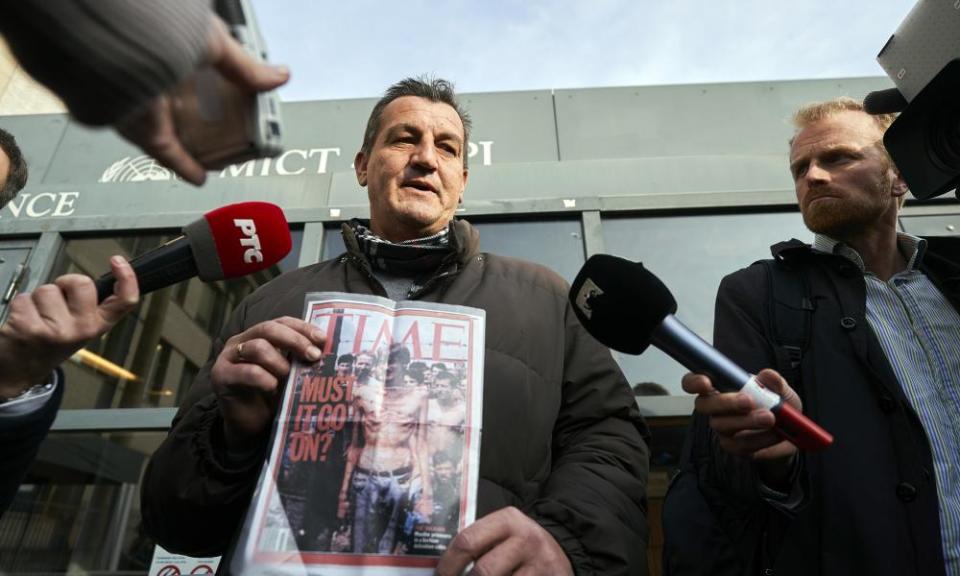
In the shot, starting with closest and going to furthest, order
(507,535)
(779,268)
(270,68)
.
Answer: (270,68) → (507,535) → (779,268)

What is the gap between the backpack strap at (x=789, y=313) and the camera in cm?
154

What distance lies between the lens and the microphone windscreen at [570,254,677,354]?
111cm

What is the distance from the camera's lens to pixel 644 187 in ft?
11.5

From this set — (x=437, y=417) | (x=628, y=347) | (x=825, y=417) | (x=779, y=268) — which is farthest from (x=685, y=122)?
(x=437, y=417)

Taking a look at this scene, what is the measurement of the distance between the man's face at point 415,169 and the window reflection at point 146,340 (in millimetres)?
1587

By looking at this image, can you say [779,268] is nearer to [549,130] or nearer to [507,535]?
[507,535]

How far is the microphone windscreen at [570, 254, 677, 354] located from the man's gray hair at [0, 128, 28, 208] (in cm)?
A: 217

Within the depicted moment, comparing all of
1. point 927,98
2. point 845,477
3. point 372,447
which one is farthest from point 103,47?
point 927,98

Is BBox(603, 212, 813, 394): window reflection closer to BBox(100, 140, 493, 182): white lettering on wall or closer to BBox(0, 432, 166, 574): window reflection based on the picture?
BBox(100, 140, 493, 182): white lettering on wall

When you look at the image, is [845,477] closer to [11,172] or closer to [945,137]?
[945,137]

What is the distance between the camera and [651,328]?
1.09 m

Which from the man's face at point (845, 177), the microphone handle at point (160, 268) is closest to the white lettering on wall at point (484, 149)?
the man's face at point (845, 177)

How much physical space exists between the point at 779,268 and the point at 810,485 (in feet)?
2.34

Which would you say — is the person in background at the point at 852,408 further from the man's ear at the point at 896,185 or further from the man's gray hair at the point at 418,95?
the man's gray hair at the point at 418,95
